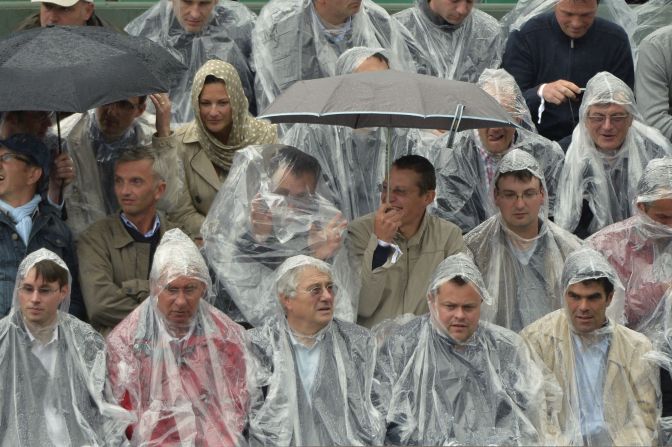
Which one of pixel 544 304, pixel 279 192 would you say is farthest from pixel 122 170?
pixel 544 304

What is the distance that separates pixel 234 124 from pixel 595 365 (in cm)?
227

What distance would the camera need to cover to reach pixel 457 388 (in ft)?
29.2

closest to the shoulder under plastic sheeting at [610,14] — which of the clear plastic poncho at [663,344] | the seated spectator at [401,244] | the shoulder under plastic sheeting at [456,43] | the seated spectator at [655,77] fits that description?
the shoulder under plastic sheeting at [456,43]

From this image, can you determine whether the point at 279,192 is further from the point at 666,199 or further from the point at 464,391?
the point at 666,199

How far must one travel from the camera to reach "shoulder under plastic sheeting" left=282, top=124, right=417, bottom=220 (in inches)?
401

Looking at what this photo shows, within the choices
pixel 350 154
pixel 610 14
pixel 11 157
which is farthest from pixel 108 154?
pixel 610 14

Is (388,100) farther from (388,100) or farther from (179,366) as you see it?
(179,366)

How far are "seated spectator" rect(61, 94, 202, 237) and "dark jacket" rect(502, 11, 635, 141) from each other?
225 cm

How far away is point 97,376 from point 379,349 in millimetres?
1303

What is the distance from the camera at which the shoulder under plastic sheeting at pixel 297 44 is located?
10.7 metres

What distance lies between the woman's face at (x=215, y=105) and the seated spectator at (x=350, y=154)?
0.46 m

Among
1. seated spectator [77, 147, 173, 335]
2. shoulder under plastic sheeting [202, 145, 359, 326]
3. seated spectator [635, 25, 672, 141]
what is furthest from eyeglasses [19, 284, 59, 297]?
seated spectator [635, 25, 672, 141]

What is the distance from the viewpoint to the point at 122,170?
942 cm

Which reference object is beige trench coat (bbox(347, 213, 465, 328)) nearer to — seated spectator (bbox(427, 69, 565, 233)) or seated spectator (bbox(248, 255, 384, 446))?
seated spectator (bbox(248, 255, 384, 446))
